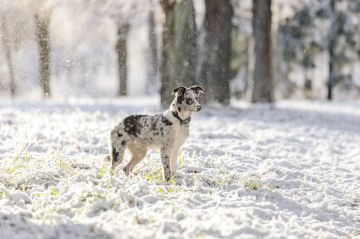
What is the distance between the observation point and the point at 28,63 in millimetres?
18594

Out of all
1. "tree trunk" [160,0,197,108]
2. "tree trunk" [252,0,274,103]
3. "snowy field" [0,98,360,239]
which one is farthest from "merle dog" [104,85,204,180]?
"tree trunk" [252,0,274,103]

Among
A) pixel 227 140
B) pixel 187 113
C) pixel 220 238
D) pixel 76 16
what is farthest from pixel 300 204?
pixel 76 16

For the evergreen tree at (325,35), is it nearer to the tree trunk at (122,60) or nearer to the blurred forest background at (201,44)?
the blurred forest background at (201,44)

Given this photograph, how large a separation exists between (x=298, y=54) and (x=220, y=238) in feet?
66.4

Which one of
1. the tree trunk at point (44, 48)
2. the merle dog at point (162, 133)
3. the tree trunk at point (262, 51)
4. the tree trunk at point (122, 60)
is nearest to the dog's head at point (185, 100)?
the merle dog at point (162, 133)

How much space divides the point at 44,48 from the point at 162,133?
12.3 meters

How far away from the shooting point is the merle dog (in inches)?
164

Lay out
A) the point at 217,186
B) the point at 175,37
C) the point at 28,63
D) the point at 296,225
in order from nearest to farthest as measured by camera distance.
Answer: the point at 296,225 → the point at 217,186 → the point at 175,37 → the point at 28,63

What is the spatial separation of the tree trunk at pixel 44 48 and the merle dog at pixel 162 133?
9.13m

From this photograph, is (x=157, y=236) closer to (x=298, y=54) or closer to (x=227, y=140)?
(x=227, y=140)

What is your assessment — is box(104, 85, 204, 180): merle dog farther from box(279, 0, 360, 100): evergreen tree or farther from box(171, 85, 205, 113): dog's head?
box(279, 0, 360, 100): evergreen tree

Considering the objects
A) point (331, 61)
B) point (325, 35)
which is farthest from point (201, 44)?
point (331, 61)

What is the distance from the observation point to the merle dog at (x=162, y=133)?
13.7ft

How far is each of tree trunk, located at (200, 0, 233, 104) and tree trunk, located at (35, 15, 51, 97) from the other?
6.66 meters
